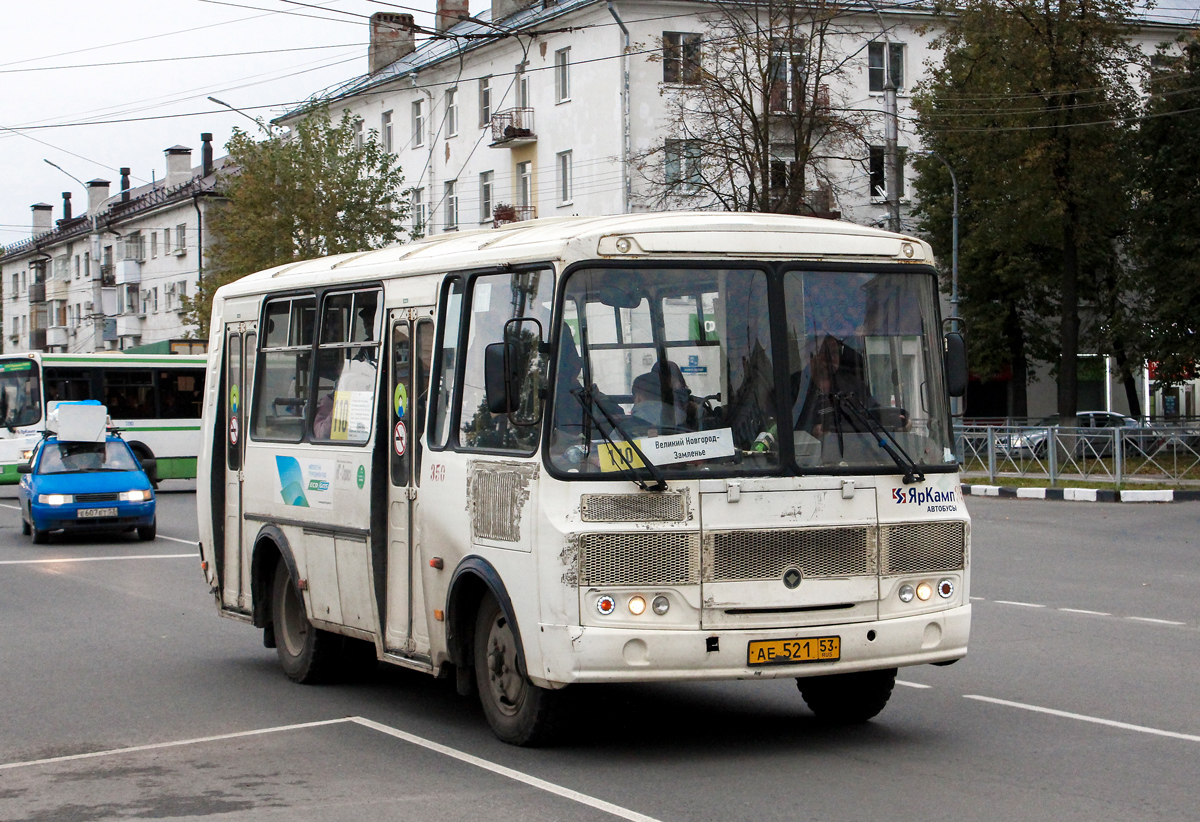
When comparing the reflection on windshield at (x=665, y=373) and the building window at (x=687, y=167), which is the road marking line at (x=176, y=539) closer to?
the reflection on windshield at (x=665, y=373)

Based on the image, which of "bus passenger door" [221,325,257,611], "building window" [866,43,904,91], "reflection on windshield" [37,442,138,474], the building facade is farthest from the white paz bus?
the building facade

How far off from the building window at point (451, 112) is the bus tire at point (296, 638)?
4780 cm

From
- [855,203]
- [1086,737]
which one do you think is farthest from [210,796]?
[855,203]

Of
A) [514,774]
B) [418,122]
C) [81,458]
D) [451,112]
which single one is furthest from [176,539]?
[418,122]

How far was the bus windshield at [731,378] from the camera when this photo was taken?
759cm

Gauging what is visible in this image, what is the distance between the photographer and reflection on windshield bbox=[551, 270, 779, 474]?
7566 millimetres

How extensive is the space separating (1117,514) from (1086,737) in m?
17.9

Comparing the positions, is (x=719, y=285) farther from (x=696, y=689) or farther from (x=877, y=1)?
(x=877, y=1)

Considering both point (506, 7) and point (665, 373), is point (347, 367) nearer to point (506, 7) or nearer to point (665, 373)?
point (665, 373)

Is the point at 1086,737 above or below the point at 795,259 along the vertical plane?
below

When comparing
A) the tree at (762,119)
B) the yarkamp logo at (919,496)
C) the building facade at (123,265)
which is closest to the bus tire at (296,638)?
the yarkamp logo at (919,496)

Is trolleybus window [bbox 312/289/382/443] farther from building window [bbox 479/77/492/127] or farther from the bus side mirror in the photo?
building window [bbox 479/77/492/127]

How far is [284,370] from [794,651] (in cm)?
458

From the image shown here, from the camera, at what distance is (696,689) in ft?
32.9
